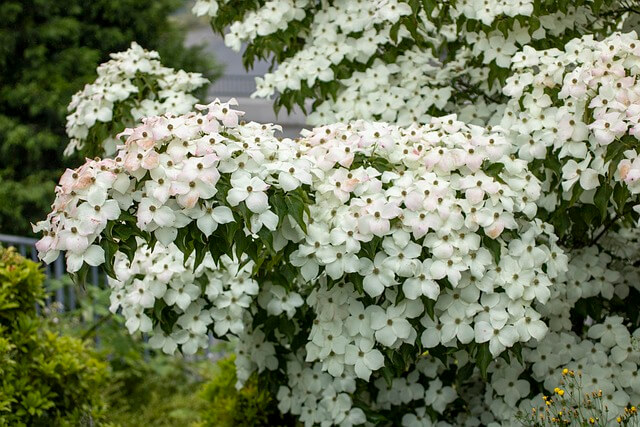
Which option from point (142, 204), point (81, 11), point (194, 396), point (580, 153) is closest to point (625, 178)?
point (580, 153)

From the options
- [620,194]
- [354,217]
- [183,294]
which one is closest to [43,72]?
[183,294]

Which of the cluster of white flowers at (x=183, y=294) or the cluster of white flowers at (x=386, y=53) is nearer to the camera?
the cluster of white flowers at (x=183, y=294)

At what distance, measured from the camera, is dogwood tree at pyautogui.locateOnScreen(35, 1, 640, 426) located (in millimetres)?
2695

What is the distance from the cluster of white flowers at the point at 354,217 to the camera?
2.65m

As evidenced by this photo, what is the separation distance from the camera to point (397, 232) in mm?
2830

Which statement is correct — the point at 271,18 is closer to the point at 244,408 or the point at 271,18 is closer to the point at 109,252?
the point at 109,252

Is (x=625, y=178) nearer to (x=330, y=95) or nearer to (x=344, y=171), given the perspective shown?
(x=344, y=171)

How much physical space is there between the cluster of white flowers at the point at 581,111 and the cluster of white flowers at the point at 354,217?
17 centimetres

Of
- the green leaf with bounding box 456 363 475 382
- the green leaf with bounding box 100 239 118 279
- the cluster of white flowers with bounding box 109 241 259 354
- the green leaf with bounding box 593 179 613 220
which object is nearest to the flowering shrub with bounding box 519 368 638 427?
the green leaf with bounding box 456 363 475 382

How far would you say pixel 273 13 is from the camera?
3.91 m

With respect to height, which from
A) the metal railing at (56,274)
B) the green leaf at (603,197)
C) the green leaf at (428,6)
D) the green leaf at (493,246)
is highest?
the green leaf at (428,6)

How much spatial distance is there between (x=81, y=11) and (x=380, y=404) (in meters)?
5.16

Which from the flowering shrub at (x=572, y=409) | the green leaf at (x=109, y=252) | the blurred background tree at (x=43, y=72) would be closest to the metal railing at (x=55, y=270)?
the blurred background tree at (x=43, y=72)

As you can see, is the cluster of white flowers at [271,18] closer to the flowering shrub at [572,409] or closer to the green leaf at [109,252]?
the green leaf at [109,252]
